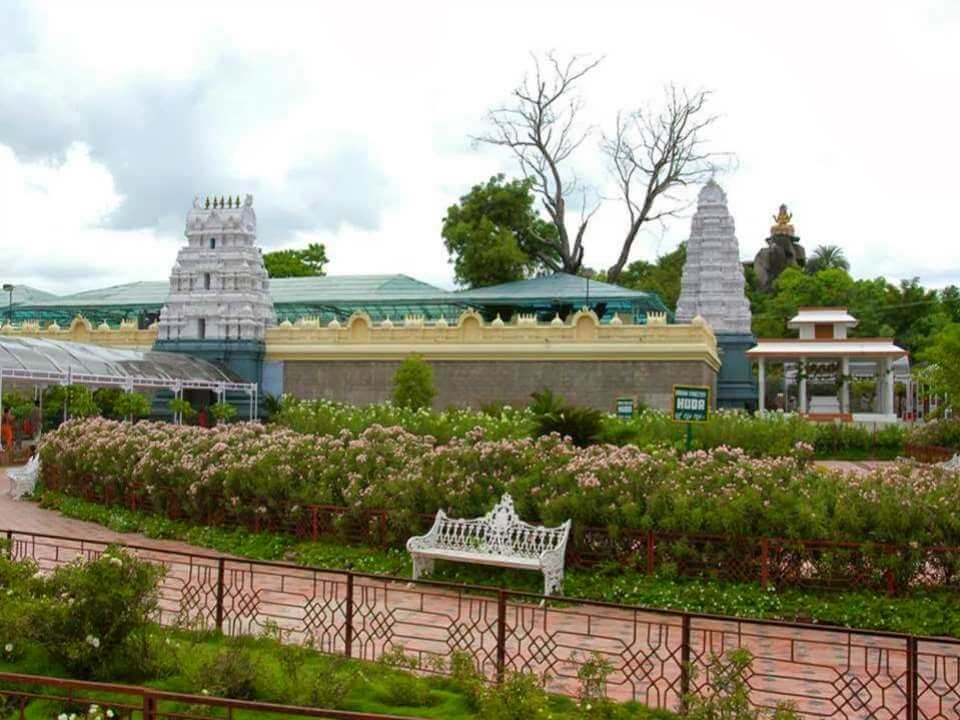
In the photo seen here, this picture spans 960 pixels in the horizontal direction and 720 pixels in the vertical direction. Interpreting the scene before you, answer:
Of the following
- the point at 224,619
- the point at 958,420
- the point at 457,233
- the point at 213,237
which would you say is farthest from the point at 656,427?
the point at 457,233

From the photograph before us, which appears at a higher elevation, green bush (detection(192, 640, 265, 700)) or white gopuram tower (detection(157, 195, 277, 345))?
white gopuram tower (detection(157, 195, 277, 345))

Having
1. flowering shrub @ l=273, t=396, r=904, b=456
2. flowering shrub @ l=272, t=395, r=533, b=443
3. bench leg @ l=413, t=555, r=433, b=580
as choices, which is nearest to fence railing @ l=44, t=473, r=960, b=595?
bench leg @ l=413, t=555, r=433, b=580

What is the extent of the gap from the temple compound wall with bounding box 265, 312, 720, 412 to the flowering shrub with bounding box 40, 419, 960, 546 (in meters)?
15.1

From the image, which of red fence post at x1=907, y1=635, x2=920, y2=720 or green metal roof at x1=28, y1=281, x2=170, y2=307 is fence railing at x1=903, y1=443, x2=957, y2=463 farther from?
green metal roof at x1=28, y1=281, x2=170, y2=307

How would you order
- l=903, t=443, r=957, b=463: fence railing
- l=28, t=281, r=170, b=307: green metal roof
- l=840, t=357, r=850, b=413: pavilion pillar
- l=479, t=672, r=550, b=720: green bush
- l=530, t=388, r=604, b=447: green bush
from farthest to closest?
l=28, t=281, r=170, b=307: green metal roof
l=840, t=357, r=850, b=413: pavilion pillar
l=903, t=443, r=957, b=463: fence railing
l=530, t=388, r=604, b=447: green bush
l=479, t=672, r=550, b=720: green bush

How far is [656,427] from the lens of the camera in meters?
20.6

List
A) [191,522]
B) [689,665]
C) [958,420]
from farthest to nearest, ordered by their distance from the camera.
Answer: [958,420]
[191,522]
[689,665]

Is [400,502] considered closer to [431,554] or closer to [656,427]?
[431,554]

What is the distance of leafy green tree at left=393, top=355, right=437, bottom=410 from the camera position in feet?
86.7

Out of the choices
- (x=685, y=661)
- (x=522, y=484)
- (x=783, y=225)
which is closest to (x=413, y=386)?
(x=522, y=484)

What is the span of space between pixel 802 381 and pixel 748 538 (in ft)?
83.9

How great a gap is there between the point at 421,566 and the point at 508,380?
19.1 meters

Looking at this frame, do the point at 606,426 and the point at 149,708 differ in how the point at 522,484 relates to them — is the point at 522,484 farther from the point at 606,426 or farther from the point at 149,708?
the point at 606,426

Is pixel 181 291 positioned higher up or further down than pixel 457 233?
further down
